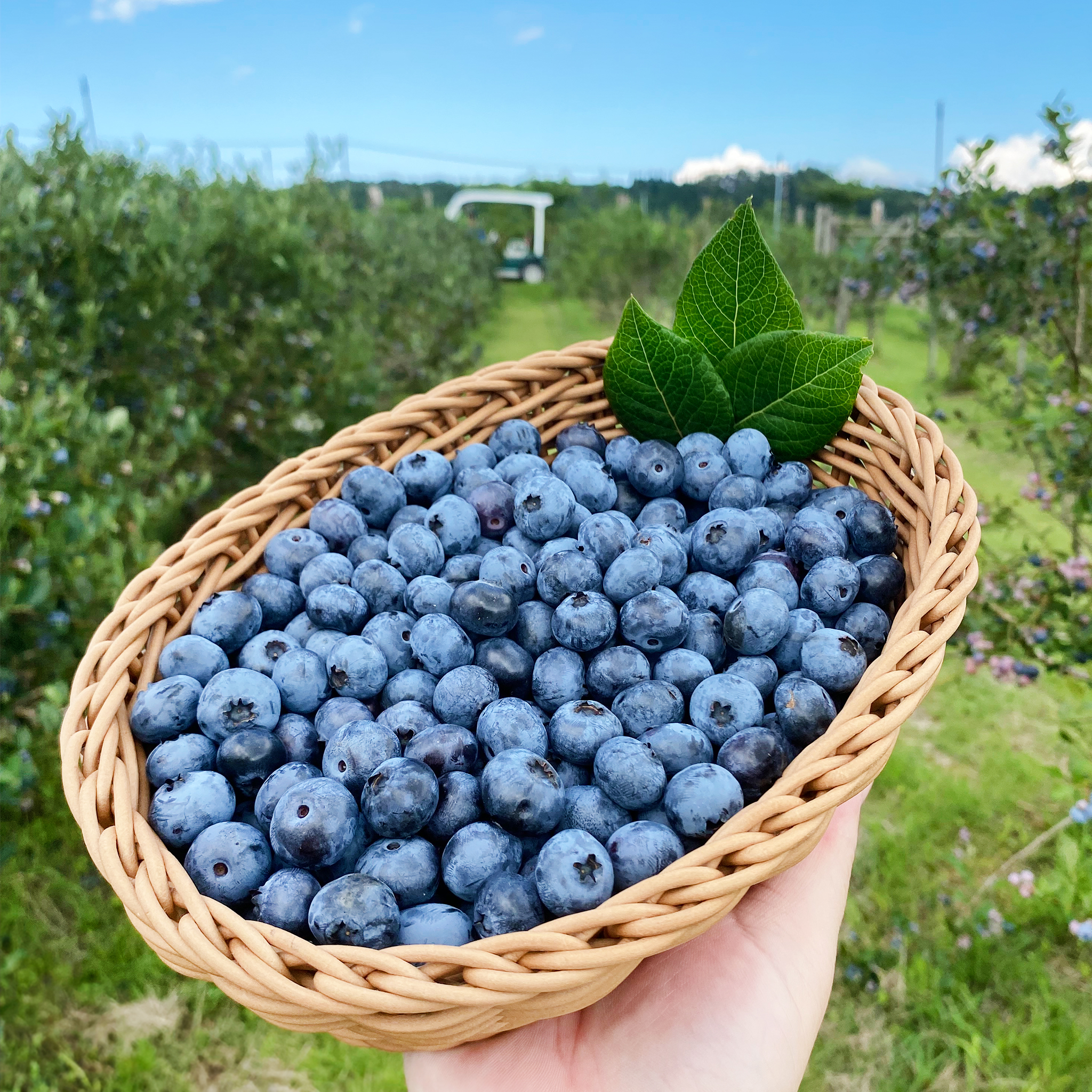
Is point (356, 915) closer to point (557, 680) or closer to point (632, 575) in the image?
point (557, 680)

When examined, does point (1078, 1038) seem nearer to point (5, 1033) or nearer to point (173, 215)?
point (5, 1033)

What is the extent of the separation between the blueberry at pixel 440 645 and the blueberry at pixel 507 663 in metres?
0.02

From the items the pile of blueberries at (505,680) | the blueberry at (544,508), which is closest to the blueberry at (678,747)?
the pile of blueberries at (505,680)

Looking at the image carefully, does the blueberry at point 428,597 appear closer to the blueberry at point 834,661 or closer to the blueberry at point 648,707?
the blueberry at point 648,707

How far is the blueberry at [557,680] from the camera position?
118 cm

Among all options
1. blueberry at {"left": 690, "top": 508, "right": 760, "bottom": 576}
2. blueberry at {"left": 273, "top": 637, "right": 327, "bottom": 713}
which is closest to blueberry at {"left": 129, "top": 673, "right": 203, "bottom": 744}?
blueberry at {"left": 273, "top": 637, "right": 327, "bottom": 713}

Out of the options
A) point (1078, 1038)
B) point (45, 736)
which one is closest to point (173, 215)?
point (45, 736)

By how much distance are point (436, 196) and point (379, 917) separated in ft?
58.3

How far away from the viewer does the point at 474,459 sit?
5.26 ft

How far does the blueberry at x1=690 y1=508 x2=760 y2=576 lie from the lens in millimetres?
1336

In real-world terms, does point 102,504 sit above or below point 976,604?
above

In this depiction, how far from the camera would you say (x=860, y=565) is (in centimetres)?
135

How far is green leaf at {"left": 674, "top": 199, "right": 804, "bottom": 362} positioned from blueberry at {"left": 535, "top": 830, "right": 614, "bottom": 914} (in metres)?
1.04

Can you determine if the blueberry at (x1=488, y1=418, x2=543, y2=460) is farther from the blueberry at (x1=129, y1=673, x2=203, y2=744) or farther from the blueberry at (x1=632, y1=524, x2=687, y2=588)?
the blueberry at (x1=129, y1=673, x2=203, y2=744)
